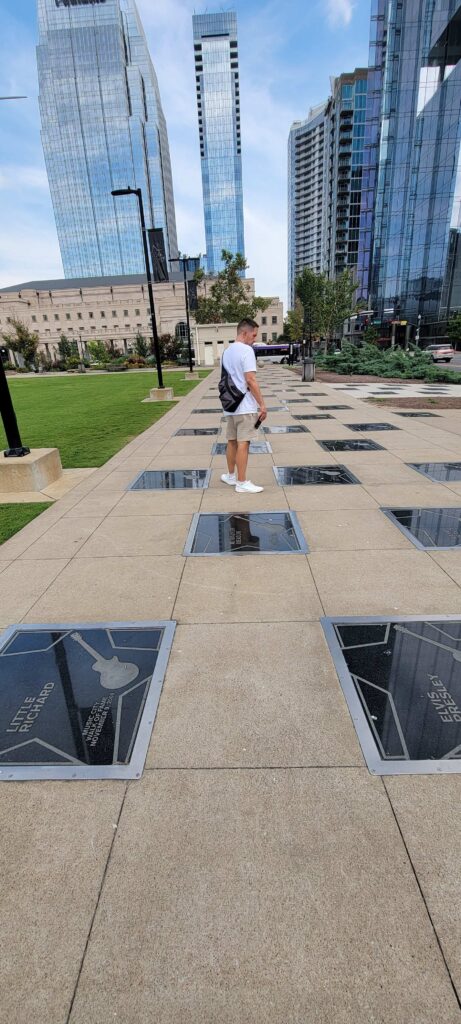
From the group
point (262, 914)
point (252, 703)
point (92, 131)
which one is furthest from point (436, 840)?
point (92, 131)

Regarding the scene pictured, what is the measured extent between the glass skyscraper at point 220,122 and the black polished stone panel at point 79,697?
224279 millimetres

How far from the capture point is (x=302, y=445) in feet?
30.2

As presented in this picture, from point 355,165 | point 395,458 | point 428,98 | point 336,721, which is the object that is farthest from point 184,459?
point 355,165

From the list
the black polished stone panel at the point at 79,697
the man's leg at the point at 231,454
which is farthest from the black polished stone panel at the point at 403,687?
the man's leg at the point at 231,454

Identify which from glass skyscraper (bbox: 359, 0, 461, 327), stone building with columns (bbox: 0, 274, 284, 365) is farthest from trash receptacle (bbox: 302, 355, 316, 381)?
stone building with columns (bbox: 0, 274, 284, 365)

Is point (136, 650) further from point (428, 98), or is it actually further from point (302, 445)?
point (428, 98)

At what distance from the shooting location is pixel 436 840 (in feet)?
6.17

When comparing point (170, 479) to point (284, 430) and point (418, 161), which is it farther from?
point (418, 161)

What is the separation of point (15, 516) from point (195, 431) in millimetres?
6016

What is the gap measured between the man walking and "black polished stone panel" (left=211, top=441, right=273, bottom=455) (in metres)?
2.42

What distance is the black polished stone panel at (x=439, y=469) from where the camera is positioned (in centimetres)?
675

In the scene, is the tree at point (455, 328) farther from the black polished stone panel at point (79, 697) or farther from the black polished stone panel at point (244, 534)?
the black polished stone panel at point (79, 697)

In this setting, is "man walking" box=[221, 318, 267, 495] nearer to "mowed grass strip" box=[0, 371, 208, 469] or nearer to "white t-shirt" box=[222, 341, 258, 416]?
"white t-shirt" box=[222, 341, 258, 416]

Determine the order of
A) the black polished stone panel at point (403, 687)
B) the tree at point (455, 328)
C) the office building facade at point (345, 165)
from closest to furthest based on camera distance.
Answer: the black polished stone panel at point (403, 687), the tree at point (455, 328), the office building facade at point (345, 165)
